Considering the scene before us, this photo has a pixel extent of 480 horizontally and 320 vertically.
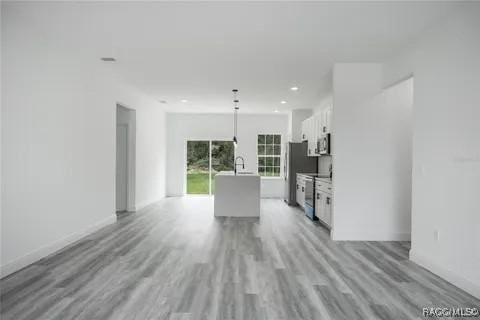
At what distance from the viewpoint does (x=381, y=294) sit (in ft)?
10.00

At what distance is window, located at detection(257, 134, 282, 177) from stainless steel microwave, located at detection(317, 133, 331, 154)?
3652 millimetres

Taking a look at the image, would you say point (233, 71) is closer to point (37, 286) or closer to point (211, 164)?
point (37, 286)

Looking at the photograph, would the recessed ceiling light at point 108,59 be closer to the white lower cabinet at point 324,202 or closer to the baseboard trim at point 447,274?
the white lower cabinet at point 324,202

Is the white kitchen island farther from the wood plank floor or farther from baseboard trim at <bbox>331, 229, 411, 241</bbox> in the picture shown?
baseboard trim at <bbox>331, 229, 411, 241</bbox>

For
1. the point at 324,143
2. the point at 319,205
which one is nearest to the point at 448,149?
the point at 319,205

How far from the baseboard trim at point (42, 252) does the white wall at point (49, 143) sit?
0.01 m

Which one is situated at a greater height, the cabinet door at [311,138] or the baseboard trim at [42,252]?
the cabinet door at [311,138]

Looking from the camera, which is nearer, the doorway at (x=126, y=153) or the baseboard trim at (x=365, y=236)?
the baseboard trim at (x=365, y=236)

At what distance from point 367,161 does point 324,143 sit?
1731mm

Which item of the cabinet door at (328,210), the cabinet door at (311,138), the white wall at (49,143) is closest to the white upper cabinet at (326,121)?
the cabinet door at (311,138)

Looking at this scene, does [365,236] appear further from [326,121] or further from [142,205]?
[142,205]

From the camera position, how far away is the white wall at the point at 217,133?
10.8 m

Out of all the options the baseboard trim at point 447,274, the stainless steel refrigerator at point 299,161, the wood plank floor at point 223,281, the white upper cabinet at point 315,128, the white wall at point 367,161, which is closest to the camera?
the wood plank floor at point 223,281

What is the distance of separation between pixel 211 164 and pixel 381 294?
8.27 metres
